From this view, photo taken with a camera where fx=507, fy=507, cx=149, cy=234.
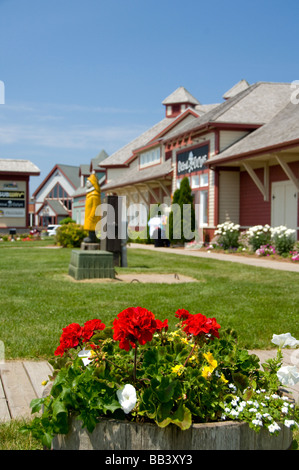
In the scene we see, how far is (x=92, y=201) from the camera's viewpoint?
17.5 m

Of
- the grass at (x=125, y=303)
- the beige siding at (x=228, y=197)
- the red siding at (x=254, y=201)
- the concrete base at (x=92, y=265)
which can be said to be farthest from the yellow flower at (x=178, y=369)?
the beige siding at (x=228, y=197)

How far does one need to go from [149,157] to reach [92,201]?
726 inches

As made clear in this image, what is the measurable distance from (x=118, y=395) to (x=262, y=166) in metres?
18.4

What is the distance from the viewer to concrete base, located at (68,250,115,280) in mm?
10359

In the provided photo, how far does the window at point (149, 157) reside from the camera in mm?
33744

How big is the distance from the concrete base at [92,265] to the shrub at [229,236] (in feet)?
32.9

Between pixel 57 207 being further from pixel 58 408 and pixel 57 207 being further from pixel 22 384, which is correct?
pixel 58 408

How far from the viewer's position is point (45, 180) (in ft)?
237

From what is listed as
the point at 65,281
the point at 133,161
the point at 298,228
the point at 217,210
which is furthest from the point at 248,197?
the point at 133,161

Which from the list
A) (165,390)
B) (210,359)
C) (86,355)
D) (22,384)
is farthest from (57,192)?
(165,390)

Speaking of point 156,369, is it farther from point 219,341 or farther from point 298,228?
point 298,228

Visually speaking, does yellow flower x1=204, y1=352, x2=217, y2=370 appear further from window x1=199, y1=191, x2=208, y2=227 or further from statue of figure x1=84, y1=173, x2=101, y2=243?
window x1=199, y1=191, x2=208, y2=227

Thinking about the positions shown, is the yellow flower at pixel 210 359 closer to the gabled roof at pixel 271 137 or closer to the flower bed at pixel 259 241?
the flower bed at pixel 259 241

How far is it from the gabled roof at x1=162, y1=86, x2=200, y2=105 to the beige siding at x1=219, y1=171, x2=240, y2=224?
1970 centimetres
